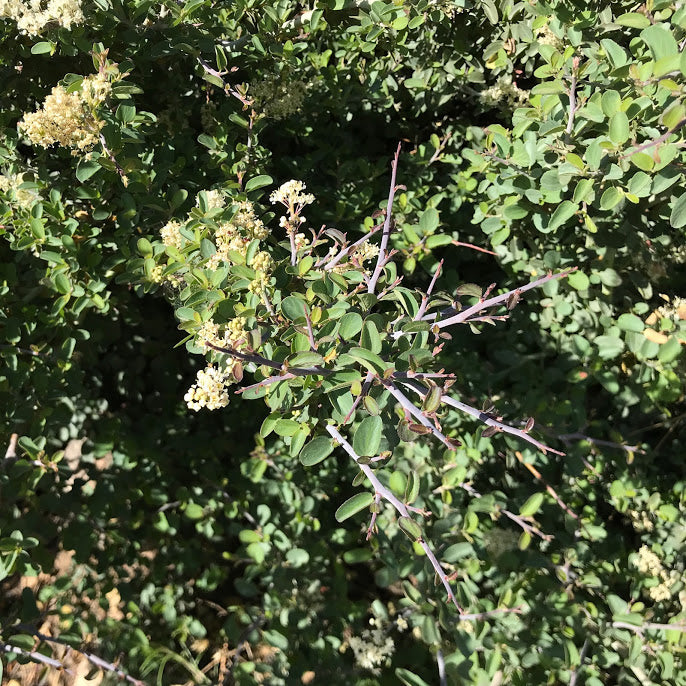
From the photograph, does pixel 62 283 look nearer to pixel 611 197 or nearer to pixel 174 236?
pixel 174 236

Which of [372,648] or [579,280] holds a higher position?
[579,280]

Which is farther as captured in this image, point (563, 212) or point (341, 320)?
point (563, 212)

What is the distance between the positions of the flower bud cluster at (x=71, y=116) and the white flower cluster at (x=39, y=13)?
0.19m

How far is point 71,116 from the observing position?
45.8 inches

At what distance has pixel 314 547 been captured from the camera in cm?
191

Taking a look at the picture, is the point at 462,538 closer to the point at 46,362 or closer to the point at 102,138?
the point at 46,362

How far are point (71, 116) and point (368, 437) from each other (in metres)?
0.87

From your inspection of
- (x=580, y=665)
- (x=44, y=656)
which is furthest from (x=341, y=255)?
(x=580, y=665)

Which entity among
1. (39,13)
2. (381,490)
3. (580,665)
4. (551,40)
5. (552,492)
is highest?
(39,13)

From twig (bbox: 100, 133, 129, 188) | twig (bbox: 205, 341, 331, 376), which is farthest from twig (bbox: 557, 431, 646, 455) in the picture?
twig (bbox: 100, 133, 129, 188)

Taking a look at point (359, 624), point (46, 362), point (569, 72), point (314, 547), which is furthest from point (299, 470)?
point (569, 72)

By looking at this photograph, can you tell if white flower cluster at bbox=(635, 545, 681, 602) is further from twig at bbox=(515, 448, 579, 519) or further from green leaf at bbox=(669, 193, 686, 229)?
green leaf at bbox=(669, 193, 686, 229)

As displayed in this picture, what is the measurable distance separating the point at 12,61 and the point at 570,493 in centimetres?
219

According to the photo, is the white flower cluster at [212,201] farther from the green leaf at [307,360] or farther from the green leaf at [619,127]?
the green leaf at [619,127]
